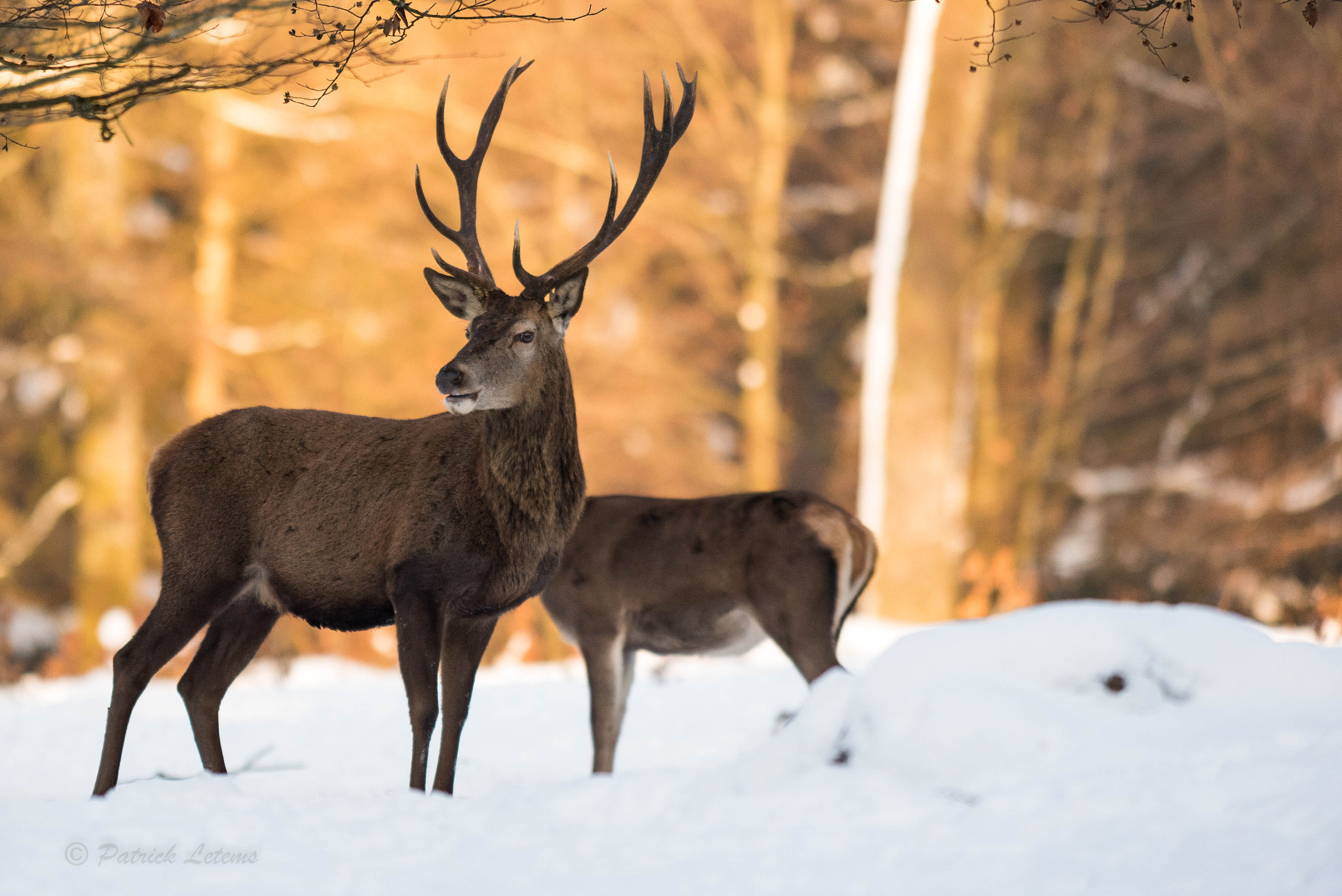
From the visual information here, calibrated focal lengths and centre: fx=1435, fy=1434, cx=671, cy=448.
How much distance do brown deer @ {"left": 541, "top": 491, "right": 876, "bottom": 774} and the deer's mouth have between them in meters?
1.70

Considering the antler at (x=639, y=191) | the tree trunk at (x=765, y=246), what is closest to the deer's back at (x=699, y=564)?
the antler at (x=639, y=191)

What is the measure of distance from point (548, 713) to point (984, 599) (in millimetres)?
5289

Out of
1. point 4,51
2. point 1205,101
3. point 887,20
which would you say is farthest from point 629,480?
point 4,51

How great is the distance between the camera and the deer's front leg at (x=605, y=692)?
6.60 metres

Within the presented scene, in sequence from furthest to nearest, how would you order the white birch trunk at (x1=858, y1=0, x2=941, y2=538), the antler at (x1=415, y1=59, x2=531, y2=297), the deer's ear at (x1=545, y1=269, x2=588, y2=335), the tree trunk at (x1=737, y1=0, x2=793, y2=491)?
the tree trunk at (x1=737, y1=0, x2=793, y2=491) → the white birch trunk at (x1=858, y1=0, x2=941, y2=538) → the antler at (x1=415, y1=59, x2=531, y2=297) → the deer's ear at (x1=545, y1=269, x2=588, y2=335)

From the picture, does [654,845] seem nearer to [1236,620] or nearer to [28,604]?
[1236,620]

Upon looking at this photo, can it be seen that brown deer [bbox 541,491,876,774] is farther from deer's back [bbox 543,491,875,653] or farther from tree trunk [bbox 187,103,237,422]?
tree trunk [bbox 187,103,237,422]

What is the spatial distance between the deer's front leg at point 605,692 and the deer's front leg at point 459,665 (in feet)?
3.98

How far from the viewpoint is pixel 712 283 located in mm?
19047

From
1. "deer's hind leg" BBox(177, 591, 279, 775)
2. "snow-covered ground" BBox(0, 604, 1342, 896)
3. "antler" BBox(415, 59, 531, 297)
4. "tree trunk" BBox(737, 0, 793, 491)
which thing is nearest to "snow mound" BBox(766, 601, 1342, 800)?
"snow-covered ground" BBox(0, 604, 1342, 896)

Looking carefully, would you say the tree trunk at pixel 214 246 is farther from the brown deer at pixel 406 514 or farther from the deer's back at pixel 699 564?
the brown deer at pixel 406 514

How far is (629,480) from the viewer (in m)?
19.6

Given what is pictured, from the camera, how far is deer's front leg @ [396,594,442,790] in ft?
17.2

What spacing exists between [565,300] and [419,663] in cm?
158
